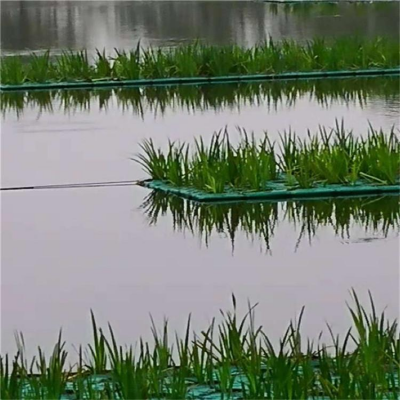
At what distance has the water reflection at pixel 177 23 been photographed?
21953 mm

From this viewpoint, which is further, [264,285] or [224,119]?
[224,119]

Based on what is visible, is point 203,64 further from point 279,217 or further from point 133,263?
point 133,263

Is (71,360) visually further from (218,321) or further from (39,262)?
(39,262)

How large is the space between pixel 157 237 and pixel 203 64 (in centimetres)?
814

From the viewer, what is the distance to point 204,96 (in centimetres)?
1356

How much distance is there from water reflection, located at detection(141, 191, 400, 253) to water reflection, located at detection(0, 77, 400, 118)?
4.63m

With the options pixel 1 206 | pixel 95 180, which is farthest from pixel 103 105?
pixel 1 206

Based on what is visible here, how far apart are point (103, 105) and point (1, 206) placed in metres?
5.37

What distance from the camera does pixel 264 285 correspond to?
5.88 m

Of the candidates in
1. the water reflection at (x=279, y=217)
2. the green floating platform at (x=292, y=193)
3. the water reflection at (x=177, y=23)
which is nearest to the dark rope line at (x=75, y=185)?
the water reflection at (x=279, y=217)

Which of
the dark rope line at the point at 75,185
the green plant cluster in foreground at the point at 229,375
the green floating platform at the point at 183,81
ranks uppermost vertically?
the green floating platform at the point at 183,81

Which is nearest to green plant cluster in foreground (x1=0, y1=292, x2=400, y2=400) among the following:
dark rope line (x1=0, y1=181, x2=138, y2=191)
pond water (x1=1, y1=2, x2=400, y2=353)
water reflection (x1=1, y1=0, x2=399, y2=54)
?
pond water (x1=1, y1=2, x2=400, y2=353)

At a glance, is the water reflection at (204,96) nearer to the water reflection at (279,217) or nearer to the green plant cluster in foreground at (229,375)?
the water reflection at (279,217)

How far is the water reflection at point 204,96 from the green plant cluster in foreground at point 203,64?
410mm
